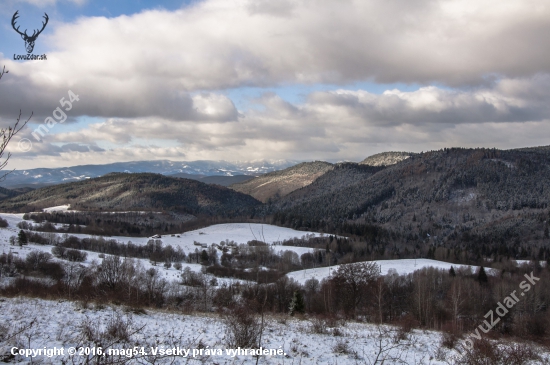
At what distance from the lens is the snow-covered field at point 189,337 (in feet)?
38.3

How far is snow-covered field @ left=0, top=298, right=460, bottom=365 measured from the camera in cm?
1166

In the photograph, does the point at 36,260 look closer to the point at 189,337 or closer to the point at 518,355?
the point at 189,337

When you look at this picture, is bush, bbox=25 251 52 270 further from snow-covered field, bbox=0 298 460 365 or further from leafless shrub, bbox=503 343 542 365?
leafless shrub, bbox=503 343 542 365

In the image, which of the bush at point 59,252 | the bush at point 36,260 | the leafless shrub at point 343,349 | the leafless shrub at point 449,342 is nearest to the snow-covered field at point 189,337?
the leafless shrub at point 343,349

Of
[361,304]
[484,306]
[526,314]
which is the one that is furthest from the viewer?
[484,306]

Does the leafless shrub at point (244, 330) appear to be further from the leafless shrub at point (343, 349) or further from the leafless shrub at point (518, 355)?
the leafless shrub at point (518, 355)

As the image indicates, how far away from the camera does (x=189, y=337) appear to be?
14.0 m

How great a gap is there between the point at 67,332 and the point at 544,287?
8904cm

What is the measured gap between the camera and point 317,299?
5369 cm

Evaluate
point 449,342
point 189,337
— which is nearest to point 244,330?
point 189,337

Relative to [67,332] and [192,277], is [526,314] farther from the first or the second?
[67,332]

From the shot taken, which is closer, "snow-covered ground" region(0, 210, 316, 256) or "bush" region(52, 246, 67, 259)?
"bush" region(52, 246, 67, 259)

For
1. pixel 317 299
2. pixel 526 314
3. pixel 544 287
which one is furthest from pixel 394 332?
pixel 544 287

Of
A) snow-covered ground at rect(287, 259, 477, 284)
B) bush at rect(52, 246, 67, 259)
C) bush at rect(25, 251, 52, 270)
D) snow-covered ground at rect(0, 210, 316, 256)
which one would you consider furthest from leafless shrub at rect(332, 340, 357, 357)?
snow-covered ground at rect(0, 210, 316, 256)
